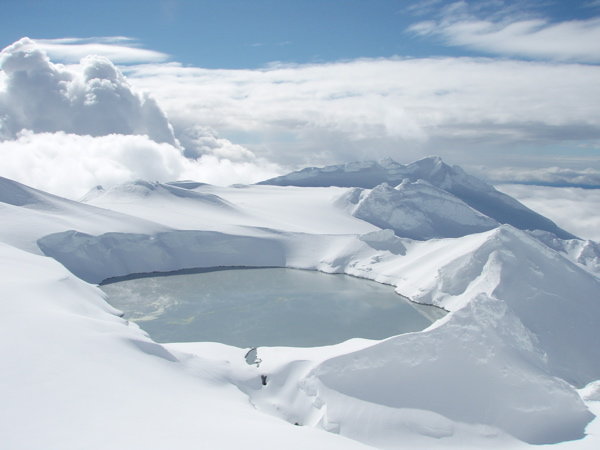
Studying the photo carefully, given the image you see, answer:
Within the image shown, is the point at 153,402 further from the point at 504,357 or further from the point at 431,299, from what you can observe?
the point at 431,299

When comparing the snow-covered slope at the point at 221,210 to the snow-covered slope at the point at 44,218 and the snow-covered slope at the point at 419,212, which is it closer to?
the snow-covered slope at the point at 419,212

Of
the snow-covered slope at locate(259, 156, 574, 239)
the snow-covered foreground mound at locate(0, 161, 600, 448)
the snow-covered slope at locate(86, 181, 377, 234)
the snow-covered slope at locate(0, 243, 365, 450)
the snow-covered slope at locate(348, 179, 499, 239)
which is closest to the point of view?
the snow-covered slope at locate(0, 243, 365, 450)

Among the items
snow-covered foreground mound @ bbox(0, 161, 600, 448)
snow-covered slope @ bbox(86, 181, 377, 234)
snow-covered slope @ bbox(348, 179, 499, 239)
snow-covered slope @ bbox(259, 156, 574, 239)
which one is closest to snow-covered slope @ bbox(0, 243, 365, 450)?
snow-covered foreground mound @ bbox(0, 161, 600, 448)

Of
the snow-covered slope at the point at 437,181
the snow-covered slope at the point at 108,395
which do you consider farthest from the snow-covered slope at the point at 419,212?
the snow-covered slope at the point at 108,395

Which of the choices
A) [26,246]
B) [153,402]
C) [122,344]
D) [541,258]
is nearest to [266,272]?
[26,246]

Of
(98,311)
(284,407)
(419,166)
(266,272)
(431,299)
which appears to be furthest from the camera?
(419,166)

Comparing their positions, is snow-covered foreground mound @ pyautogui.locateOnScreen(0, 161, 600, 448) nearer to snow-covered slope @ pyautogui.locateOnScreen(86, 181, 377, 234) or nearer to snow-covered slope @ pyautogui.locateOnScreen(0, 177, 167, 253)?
snow-covered slope @ pyautogui.locateOnScreen(0, 177, 167, 253)

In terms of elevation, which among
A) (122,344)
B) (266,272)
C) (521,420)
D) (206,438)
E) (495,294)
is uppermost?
(206,438)
